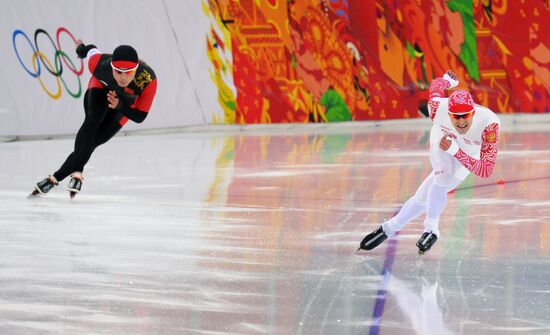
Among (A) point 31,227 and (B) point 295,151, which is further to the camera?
(B) point 295,151

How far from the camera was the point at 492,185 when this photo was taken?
27.5 feet

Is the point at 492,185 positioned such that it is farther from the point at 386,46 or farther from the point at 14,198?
the point at 386,46

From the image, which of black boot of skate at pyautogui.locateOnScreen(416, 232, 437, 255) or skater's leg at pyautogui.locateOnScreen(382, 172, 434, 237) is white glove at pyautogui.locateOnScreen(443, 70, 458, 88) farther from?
black boot of skate at pyautogui.locateOnScreen(416, 232, 437, 255)

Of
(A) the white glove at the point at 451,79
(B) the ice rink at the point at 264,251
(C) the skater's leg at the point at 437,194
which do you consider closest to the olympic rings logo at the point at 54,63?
(B) the ice rink at the point at 264,251

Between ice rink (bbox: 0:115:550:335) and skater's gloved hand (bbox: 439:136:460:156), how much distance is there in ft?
1.75

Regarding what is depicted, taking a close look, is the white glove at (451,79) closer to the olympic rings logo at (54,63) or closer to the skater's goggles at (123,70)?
the skater's goggles at (123,70)

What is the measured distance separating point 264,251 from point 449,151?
3.42 ft

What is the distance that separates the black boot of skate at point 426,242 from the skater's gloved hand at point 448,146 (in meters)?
0.48

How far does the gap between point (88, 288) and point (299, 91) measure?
10205mm

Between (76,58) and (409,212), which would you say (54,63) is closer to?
(76,58)

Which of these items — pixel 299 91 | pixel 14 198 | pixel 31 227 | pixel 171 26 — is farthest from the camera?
pixel 299 91

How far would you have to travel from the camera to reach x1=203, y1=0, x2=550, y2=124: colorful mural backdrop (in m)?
14.3

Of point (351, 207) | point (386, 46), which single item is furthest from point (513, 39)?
point (351, 207)

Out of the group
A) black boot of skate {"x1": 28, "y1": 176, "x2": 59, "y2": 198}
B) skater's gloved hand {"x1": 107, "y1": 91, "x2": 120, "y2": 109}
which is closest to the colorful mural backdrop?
black boot of skate {"x1": 28, "y1": 176, "x2": 59, "y2": 198}
